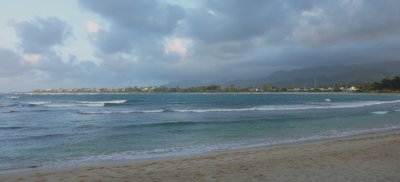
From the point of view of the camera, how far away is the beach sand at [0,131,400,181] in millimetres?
9039

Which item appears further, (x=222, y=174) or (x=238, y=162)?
(x=238, y=162)

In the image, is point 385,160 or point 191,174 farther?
point 385,160

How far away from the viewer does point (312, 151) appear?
13805mm

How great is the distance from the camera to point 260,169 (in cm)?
1024

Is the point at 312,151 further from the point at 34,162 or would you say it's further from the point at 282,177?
the point at 34,162

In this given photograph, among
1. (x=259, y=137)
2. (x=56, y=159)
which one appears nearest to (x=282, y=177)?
(x=56, y=159)

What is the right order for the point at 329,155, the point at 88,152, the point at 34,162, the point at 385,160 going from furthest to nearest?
the point at 88,152
the point at 34,162
the point at 329,155
the point at 385,160

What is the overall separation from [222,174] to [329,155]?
4666mm

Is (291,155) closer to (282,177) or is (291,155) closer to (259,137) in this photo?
(282,177)

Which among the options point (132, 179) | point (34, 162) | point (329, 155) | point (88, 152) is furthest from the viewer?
point (88, 152)

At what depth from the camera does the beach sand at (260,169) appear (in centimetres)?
904

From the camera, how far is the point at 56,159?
46.7 feet

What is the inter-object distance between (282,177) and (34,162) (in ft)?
30.0

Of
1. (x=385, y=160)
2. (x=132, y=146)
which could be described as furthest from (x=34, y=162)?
(x=385, y=160)
